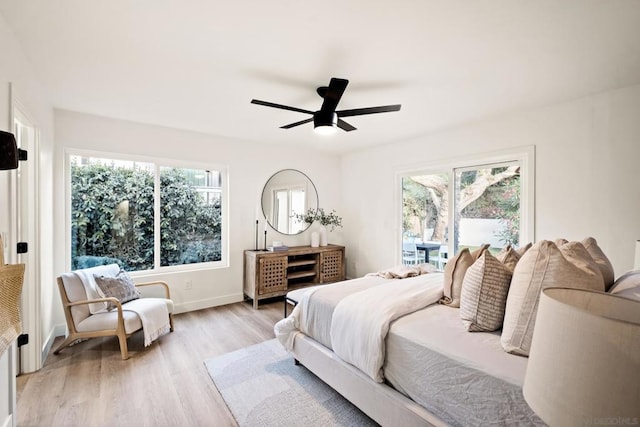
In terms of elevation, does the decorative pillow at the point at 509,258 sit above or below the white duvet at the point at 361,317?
above

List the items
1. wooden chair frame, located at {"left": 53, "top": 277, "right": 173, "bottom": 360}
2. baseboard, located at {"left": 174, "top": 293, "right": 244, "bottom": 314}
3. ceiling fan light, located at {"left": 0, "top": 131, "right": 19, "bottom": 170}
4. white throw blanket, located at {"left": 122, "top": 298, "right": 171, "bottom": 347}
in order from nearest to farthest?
ceiling fan light, located at {"left": 0, "top": 131, "right": 19, "bottom": 170} → wooden chair frame, located at {"left": 53, "top": 277, "right": 173, "bottom": 360} → white throw blanket, located at {"left": 122, "top": 298, "right": 171, "bottom": 347} → baseboard, located at {"left": 174, "top": 293, "right": 244, "bottom": 314}

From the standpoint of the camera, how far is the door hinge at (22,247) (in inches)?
84.1

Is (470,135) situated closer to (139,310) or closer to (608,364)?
(608,364)

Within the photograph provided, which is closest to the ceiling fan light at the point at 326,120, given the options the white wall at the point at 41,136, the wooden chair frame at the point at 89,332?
the white wall at the point at 41,136

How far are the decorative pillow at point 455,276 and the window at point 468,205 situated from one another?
5.61 feet

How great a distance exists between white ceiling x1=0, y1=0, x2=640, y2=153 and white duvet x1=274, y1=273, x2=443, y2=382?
5.54 ft

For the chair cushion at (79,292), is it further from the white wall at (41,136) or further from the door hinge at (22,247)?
the door hinge at (22,247)

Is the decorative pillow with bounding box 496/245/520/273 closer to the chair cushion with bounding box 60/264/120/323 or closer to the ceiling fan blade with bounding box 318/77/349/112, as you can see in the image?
the ceiling fan blade with bounding box 318/77/349/112

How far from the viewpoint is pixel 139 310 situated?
111 inches

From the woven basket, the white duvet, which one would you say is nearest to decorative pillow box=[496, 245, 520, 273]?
the white duvet

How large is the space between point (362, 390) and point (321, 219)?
3.47m

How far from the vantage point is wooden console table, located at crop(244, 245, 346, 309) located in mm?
4070

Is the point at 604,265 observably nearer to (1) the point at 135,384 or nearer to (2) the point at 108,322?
(1) the point at 135,384

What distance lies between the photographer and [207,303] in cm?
405
